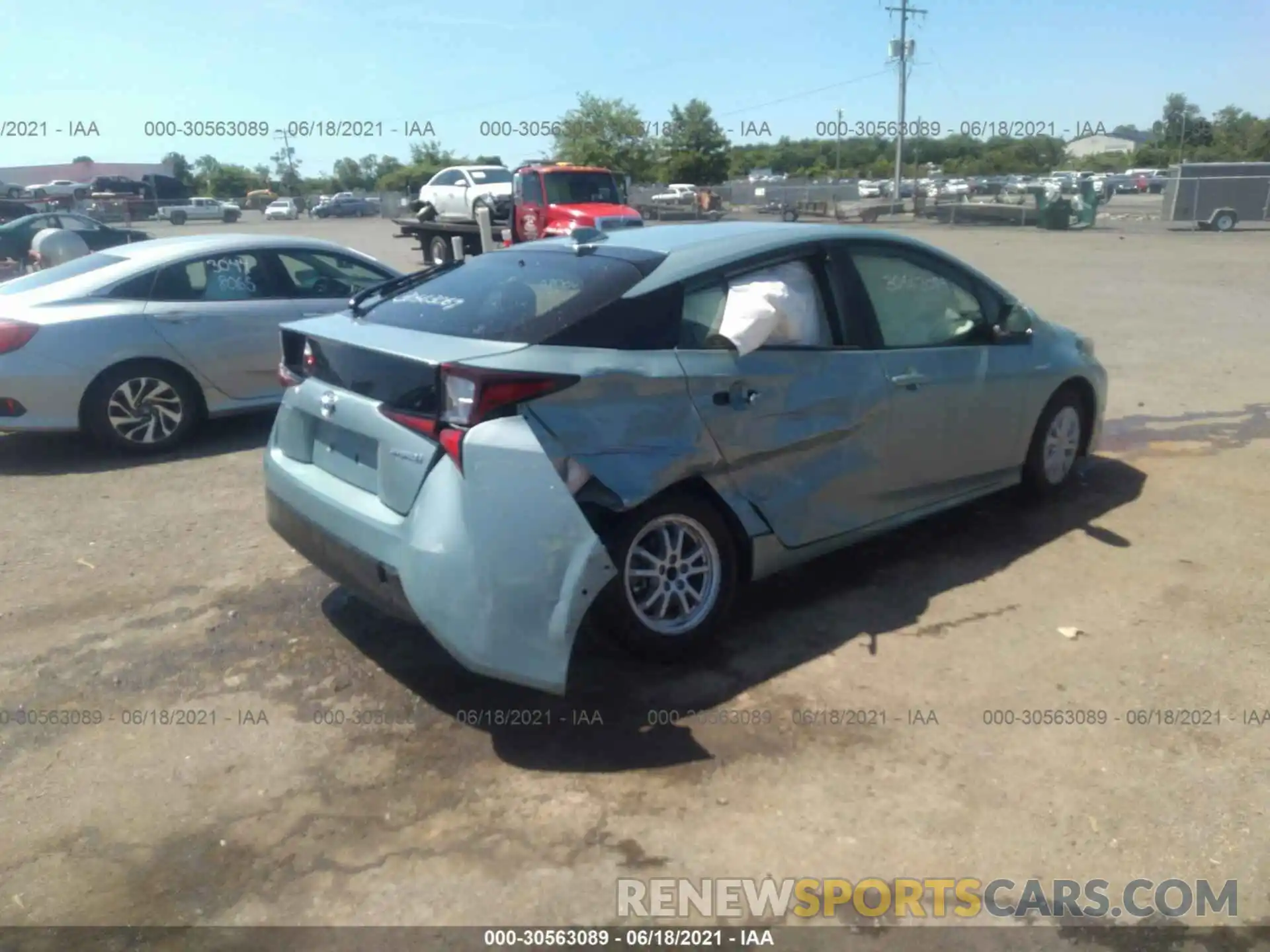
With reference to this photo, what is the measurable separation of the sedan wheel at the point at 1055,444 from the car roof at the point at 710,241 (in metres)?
1.40

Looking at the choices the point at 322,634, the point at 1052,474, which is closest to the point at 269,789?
the point at 322,634

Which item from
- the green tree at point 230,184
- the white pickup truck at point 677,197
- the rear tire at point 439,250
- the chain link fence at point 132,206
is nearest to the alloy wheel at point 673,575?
the rear tire at point 439,250

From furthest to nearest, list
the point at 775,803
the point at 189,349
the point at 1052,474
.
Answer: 1. the point at 189,349
2. the point at 1052,474
3. the point at 775,803

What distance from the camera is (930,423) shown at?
195 inches

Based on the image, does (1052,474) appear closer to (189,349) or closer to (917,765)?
(917,765)

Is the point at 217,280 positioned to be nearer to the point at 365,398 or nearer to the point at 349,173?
the point at 365,398

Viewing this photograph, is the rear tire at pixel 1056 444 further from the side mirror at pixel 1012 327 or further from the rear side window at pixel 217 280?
the rear side window at pixel 217 280

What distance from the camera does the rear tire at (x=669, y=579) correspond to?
3.84 metres

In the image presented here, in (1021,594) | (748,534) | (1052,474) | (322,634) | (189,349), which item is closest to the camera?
(748,534)

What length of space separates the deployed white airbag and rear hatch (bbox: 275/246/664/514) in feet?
1.25

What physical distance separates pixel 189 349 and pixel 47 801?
445cm

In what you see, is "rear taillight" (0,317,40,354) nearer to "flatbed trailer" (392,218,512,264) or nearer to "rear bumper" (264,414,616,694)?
"rear bumper" (264,414,616,694)

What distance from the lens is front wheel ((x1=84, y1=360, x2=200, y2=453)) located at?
6.95m

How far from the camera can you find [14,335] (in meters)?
6.64
